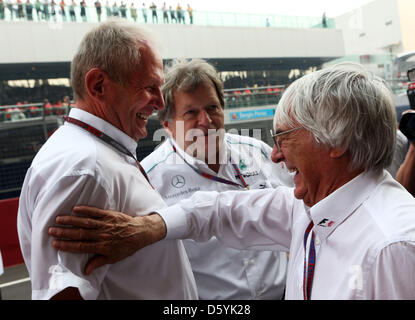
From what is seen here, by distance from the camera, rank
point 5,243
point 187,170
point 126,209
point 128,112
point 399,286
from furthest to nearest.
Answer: point 5,243, point 187,170, point 128,112, point 126,209, point 399,286

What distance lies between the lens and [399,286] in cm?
68

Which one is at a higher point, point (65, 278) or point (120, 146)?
point (120, 146)

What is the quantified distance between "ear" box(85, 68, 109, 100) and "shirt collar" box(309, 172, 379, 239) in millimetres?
680

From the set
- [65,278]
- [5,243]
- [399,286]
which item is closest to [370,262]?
[399,286]

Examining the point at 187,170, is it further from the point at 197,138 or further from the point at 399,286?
the point at 399,286

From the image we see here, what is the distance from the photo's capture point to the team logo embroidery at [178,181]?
1509mm

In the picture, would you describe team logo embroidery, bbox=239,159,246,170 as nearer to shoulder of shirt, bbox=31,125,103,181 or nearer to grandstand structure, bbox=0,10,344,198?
grandstand structure, bbox=0,10,344,198

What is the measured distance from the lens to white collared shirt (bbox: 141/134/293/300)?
1.36 meters

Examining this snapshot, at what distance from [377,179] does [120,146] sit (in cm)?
71

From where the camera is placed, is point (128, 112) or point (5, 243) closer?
point (128, 112)

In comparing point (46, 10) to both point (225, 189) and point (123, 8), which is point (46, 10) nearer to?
point (123, 8)

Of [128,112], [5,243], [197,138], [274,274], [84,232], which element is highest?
[128,112]

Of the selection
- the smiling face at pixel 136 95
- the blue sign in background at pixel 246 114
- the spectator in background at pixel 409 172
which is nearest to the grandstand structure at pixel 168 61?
the blue sign in background at pixel 246 114

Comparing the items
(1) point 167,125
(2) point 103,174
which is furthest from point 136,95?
(1) point 167,125
